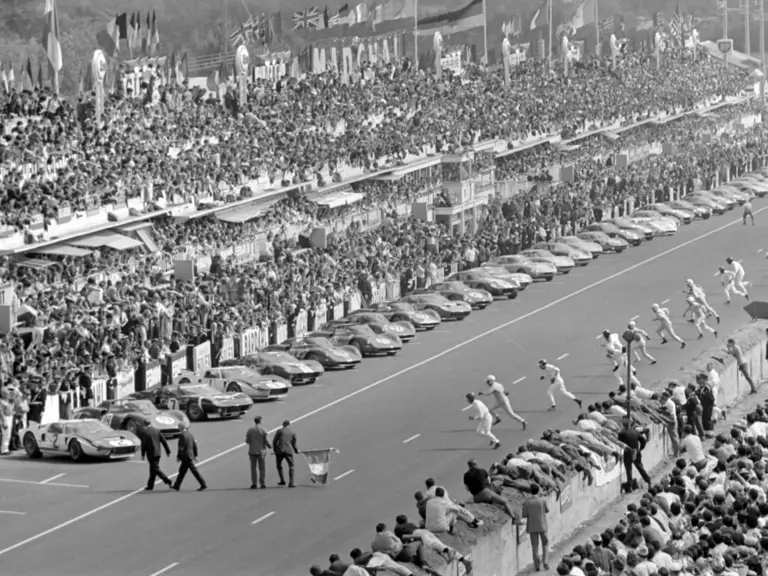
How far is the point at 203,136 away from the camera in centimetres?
7200

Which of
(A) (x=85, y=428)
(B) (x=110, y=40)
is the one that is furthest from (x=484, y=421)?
(B) (x=110, y=40)

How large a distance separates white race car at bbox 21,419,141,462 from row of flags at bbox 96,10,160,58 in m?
27.7

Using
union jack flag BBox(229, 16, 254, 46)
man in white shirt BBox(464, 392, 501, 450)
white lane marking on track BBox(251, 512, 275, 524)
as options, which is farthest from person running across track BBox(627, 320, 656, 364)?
union jack flag BBox(229, 16, 254, 46)

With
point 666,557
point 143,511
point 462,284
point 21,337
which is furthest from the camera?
point 462,284

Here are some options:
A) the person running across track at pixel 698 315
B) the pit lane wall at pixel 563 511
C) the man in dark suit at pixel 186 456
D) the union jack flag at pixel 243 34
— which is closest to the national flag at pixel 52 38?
the union jack flag at pixel 243 34

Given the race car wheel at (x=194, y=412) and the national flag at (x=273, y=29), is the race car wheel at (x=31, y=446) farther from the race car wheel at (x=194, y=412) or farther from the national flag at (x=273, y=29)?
the national flag at (x=273, y=29)

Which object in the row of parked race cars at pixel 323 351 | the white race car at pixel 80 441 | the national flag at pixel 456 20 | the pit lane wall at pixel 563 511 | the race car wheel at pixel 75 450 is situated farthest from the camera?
the national flag at pixel 456 20

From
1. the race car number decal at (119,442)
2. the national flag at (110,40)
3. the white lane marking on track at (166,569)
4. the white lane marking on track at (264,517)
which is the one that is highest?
the national flag at (110,40)

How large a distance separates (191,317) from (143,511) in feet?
63.5

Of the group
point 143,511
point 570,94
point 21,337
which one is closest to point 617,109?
point 570,94

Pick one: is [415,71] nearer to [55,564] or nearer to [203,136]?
[203,136]

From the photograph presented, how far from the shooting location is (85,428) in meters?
46.3

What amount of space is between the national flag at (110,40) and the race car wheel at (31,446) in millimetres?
27988

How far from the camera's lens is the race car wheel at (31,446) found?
Result: 46.6 meters
